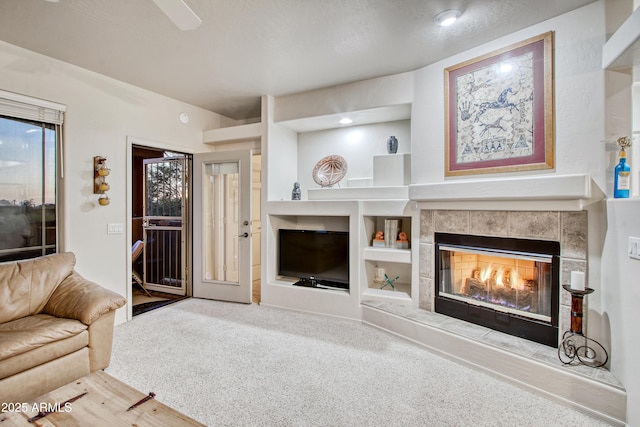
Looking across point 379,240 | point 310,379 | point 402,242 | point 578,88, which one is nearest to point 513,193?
point 578,88

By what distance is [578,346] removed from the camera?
2.11 metres

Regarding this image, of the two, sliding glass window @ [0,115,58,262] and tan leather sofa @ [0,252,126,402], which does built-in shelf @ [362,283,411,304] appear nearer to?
tan leather sofa @ [0,252,126,402]

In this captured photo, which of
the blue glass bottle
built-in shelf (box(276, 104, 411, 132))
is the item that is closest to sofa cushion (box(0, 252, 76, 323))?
built-in shelf (box(276, 104, 411, 132))

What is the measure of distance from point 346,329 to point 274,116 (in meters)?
2.71

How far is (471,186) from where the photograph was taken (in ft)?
8.25

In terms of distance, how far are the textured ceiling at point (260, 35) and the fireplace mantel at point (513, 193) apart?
47.4 inches

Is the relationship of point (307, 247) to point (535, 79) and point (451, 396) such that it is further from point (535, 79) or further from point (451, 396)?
point (535, 79)

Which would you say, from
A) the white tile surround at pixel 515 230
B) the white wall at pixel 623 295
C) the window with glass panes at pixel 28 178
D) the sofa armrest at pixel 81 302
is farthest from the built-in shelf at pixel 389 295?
the window with glass panes at pixel 28 178

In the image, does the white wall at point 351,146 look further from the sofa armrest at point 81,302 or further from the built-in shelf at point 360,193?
the sofa armrest at point 81,302

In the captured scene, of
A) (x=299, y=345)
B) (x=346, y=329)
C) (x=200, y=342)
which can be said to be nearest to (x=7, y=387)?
(x=200, y=342)

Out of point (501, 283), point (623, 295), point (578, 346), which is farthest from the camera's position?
point (501, 283)

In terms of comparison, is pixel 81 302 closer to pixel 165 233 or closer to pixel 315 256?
pixel 315 256

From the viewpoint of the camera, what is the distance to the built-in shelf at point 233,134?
399cm

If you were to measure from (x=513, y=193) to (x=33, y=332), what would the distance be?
11.5ft
